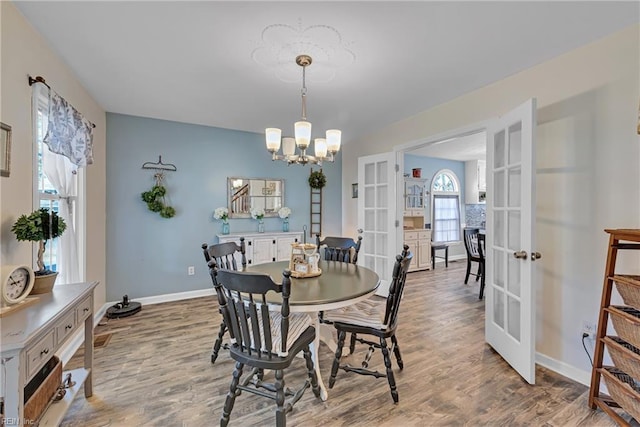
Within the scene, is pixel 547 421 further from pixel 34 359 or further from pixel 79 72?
pixel 79 72

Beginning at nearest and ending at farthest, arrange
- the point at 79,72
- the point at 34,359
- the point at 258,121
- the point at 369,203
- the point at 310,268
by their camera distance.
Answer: the point at 34,359 → the point at 310,268 → the point at 79,72 → the point at 258,121 → the point at 369,203

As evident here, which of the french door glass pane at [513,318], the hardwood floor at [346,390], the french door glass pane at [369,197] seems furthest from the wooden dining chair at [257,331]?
the french door glass pane at [369,197]

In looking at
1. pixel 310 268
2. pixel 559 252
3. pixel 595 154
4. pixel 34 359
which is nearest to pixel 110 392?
pixel 34 359

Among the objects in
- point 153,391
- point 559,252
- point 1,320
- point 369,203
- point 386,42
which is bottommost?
point 153,391

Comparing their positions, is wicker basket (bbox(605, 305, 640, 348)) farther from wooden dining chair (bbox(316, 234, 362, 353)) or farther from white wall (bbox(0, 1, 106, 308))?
white wall (bbox(0, 1, 106, 308))

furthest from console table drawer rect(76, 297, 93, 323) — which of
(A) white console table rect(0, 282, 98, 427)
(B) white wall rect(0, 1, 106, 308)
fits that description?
(B) white wall rect(0, 1, 106, 308)

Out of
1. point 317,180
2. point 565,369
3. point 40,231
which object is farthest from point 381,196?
point 40,231

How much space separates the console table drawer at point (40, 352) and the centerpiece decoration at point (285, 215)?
336cm

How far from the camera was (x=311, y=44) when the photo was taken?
2.03 meters

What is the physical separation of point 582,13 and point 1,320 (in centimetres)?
352

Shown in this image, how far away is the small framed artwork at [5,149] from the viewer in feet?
5.15

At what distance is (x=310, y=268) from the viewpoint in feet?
7.17

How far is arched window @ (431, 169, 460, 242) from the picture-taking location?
680 centimetres

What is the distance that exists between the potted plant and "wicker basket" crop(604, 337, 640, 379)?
3317 millimetres
